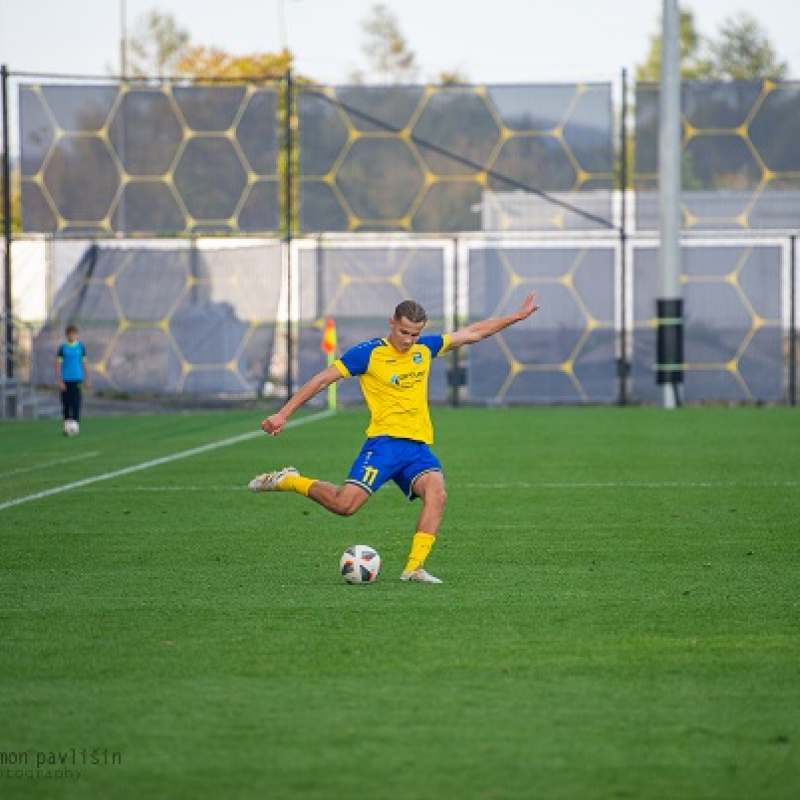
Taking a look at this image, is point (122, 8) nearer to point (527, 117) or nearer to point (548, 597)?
point (527, 117)

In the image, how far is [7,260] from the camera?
3027 cm

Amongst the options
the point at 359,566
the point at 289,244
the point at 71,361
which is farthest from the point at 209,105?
the point at 359,566

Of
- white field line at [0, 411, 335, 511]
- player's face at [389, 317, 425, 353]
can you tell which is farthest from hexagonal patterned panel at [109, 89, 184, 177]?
player's face at [389, 317, 425, 353]

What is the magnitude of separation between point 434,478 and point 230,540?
2481 mm

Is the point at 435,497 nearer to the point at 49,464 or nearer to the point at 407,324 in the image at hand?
the point at 407,324

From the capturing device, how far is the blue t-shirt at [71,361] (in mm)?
24844

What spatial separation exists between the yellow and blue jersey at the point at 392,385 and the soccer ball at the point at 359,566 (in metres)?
0.82

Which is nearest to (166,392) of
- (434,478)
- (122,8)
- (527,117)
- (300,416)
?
(300,416)

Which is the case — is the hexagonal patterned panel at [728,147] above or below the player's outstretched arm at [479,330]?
above

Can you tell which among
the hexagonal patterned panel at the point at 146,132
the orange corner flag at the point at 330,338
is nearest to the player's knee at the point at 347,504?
the orange corner flag at the point at 330,338

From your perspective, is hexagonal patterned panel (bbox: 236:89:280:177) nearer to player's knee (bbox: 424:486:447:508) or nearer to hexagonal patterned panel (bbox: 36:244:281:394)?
hexagonal patterned panel (bbox: 36:244:281:394)

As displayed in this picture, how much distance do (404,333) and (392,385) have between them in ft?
1.19

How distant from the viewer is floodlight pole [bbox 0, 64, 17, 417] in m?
29.4

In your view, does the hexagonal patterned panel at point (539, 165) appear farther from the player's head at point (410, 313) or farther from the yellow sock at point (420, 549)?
the yellow sock at point (420, 549)
